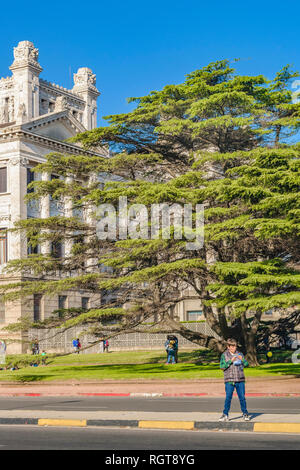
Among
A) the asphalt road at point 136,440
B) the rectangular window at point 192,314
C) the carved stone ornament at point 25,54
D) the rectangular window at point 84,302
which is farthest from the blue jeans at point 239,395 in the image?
the carved stone ornament at point 25,54

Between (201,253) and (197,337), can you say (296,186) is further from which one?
(197,337)

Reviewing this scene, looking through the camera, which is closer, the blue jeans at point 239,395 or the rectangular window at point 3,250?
the blue jeans at point 239,395

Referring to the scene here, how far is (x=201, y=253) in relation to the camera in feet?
102

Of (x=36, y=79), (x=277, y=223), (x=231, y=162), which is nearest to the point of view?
(x=277, y=223)

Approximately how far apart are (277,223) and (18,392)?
12.6 meters

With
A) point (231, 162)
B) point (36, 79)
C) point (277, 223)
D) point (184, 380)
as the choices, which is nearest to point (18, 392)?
point (184, 380)

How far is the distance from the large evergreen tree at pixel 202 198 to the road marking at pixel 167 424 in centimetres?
1132

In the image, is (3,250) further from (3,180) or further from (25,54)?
(25,54)

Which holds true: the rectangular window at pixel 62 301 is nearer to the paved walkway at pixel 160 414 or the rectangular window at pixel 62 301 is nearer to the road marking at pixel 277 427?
the paved walkway at pixel 160 414

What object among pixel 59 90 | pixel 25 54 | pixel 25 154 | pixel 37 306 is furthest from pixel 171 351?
pixel 59 90

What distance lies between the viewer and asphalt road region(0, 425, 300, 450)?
12.0 metres

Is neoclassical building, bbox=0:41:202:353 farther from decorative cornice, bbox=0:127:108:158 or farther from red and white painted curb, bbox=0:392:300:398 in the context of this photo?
red and white painted curb, bbox=0:392:300:398

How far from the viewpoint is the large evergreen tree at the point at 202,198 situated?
2755 cm

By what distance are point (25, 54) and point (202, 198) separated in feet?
148
